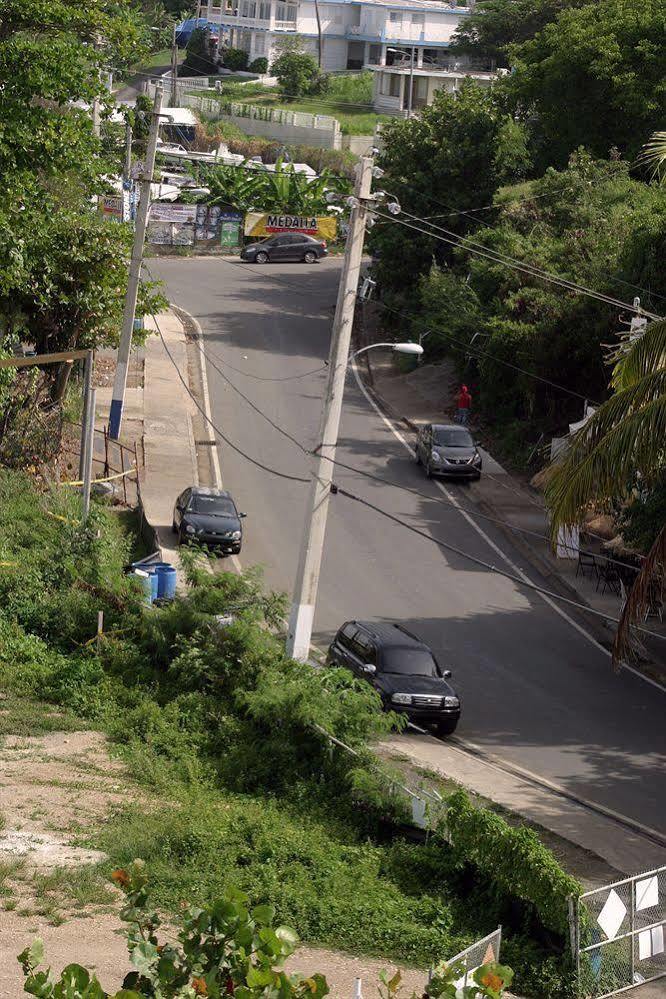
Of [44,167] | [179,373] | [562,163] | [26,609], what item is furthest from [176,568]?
[562,163]

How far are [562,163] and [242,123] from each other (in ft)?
144

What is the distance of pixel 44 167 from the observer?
28.7 meters

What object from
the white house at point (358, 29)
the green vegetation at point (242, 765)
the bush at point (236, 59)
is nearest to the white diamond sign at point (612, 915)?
the green vegetation at point (242, 765)

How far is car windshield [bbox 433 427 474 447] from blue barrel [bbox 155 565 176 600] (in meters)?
13.3

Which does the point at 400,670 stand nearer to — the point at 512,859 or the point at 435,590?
the point at 435,590

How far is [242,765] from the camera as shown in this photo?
18156 millimetres

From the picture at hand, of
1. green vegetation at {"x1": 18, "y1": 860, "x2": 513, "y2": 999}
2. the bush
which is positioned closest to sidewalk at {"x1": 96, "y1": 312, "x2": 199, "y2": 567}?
green vegetation at {"x1": 18, "y1": 860, "x2": 513, "y2": 999}

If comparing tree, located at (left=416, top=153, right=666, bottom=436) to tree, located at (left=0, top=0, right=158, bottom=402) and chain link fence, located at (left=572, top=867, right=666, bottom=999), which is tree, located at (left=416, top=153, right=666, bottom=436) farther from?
chain link fence, located at (left=572, top=867, right=666, bottom=999)

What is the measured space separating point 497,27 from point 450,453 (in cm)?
6918

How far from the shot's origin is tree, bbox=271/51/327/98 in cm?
9788

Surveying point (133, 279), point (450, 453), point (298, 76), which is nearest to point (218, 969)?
point (133, 279)

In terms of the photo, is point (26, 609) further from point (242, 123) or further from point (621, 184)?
point (242, 123)

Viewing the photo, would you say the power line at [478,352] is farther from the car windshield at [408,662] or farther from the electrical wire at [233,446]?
the car windshield at [408,662]

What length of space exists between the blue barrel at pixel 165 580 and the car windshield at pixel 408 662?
4.81 metres
